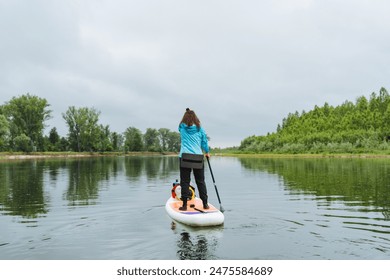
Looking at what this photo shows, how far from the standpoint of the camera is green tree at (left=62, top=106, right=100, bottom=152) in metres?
112

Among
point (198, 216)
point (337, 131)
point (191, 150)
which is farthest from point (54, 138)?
point (198, 216)

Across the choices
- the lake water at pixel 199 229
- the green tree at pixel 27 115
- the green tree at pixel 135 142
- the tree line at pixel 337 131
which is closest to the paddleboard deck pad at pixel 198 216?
the lake water at pixel 199 229

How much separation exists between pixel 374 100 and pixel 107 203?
98.6 metres

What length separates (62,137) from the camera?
116 m

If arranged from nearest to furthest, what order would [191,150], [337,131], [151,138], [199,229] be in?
1. [199,229]
2. [191,150]
3. [337,131]
4. [151,138]

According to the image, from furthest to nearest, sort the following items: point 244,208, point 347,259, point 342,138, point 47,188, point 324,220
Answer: point 342,138 < point 47,188 < point 244,208 < point 324,220 < point 347,259

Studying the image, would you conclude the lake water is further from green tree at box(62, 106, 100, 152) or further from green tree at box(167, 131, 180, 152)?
green tree at box(167, 131, 180, 152)

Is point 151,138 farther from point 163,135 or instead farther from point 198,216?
point 198,216

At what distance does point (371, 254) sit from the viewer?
6723 millimetres

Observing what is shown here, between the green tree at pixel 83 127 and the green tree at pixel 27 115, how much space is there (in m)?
Answer: 10.4

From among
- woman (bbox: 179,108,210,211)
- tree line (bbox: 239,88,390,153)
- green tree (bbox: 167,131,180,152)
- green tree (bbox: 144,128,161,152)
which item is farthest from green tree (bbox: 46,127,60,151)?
woman (bbox: 179,108,210,211)

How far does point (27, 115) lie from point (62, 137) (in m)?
16.5
